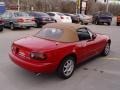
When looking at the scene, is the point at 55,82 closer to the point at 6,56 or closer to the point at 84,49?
the point at 84,49

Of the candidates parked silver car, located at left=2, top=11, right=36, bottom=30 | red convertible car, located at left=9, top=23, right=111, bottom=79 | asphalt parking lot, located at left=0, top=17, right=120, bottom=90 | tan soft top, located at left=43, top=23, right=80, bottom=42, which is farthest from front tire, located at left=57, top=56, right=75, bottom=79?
parked silver car, located at left=2, top=11, right=36, bottom=30

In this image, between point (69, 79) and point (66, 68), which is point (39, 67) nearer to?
point (66, 68)

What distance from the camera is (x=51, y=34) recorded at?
664 cm

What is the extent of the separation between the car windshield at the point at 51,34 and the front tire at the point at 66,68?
Result: 2.38 feet

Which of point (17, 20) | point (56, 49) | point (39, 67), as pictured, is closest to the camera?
point (39, 67)

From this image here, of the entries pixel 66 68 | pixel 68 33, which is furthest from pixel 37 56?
pixel 68 33

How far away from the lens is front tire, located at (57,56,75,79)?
5949mm

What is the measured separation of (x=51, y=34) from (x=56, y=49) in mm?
1043

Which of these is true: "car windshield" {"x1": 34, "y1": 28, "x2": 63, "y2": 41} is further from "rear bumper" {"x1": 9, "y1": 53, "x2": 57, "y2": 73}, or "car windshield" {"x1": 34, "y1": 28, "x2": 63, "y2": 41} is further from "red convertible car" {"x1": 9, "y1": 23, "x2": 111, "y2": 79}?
"rear bumper" {"x1": 9, "y1": 53, "x2": 57, "y2": 73}

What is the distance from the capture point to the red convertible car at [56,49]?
18.1 ft

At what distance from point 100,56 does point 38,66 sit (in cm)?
396

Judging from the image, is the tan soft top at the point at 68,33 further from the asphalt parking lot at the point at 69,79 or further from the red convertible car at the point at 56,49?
the asphalt parking lot at the point at 69,79

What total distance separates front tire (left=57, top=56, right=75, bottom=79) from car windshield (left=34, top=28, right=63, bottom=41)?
73 cm

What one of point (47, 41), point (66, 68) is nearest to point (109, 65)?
point (66, 68)
